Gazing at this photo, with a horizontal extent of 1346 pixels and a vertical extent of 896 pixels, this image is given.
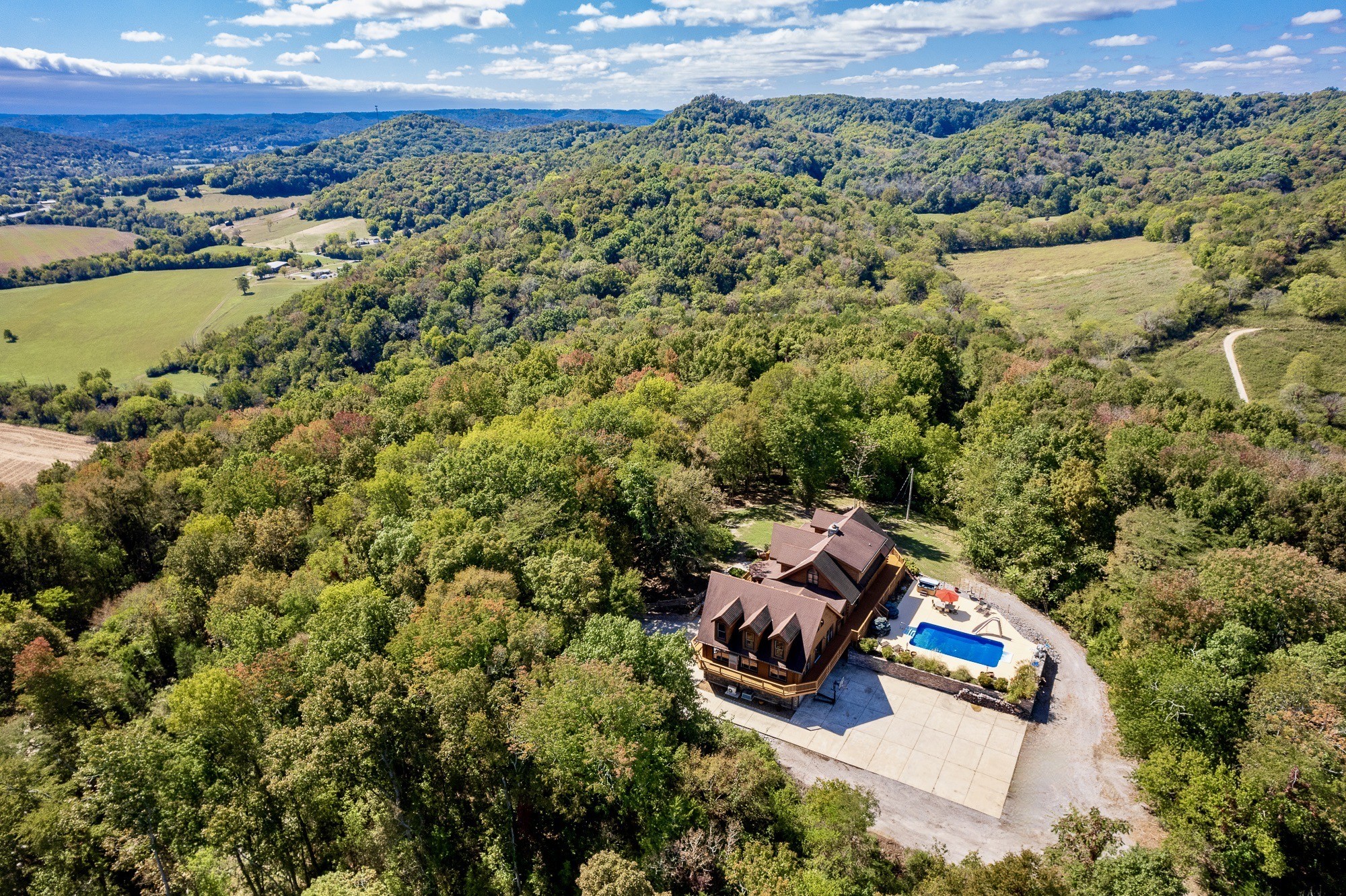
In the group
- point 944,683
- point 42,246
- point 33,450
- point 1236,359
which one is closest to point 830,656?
point 944,683

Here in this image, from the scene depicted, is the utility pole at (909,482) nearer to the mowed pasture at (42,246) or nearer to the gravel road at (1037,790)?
the gravel road at (1037,790)

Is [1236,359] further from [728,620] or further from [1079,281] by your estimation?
[728,620]

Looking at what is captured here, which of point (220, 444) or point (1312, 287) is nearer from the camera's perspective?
point (220, 444)

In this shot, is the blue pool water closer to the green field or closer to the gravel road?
the gravel road

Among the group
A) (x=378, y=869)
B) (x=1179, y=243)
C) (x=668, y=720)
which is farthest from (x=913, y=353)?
(x=1179, y=243)

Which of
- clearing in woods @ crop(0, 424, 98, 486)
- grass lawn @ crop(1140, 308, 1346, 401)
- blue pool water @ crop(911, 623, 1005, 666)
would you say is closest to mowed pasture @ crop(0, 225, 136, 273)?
clearing in woods @ crop(0, 424, 98, 486)

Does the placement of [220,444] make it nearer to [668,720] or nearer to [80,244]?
[668,720]
